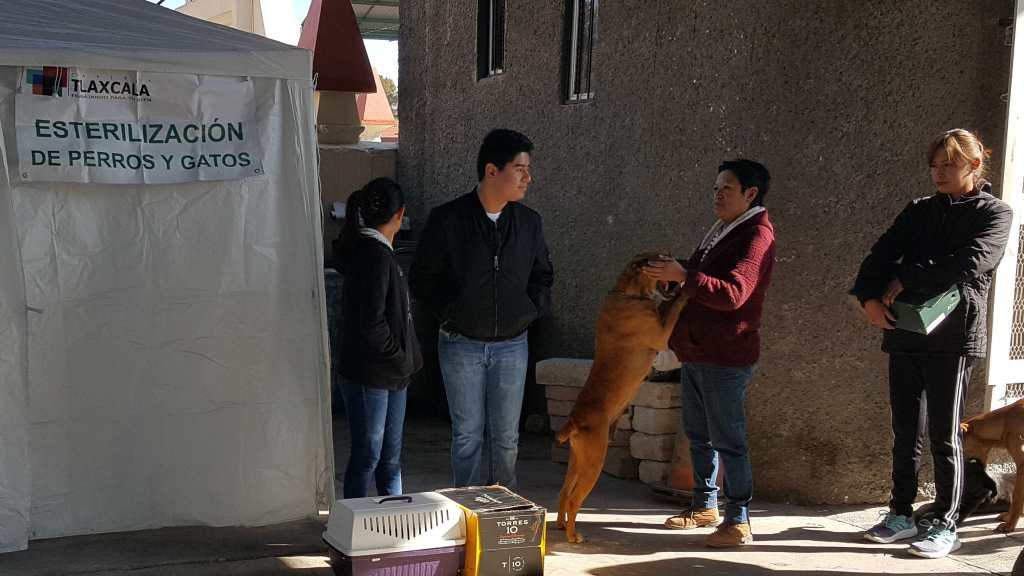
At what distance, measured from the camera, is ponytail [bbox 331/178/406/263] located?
425 cm

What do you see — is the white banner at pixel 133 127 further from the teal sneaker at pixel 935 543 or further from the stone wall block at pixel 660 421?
the teal sneaker at pixel 935 543

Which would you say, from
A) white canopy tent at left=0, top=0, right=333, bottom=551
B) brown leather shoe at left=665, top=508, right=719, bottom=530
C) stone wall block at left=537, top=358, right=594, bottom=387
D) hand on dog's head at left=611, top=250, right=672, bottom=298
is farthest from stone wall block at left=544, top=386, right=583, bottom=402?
white canopy tent at left=0, top=0, right=333, bottom=551

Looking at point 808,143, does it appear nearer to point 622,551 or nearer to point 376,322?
point 622,551

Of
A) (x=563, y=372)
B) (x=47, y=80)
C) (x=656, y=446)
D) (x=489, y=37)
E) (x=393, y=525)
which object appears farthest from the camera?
(x=489, y=37)

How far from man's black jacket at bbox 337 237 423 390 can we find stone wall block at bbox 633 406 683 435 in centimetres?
197

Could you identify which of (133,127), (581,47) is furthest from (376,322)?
(581,47)

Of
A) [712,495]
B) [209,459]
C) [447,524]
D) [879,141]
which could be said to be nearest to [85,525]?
[209,459]

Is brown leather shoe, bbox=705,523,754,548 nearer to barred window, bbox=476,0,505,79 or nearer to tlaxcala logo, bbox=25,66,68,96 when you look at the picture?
tlaxcala logo, bbox=25,66,68,96

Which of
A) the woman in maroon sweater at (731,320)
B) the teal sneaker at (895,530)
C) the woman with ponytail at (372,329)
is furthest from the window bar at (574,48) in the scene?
the teal sneaker at (895,530)

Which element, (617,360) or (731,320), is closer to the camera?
(731,320)

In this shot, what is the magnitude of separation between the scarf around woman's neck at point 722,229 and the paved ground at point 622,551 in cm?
141

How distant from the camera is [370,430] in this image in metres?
4.30

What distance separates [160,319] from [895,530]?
11.8ft

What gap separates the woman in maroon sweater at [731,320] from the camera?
432 cm
